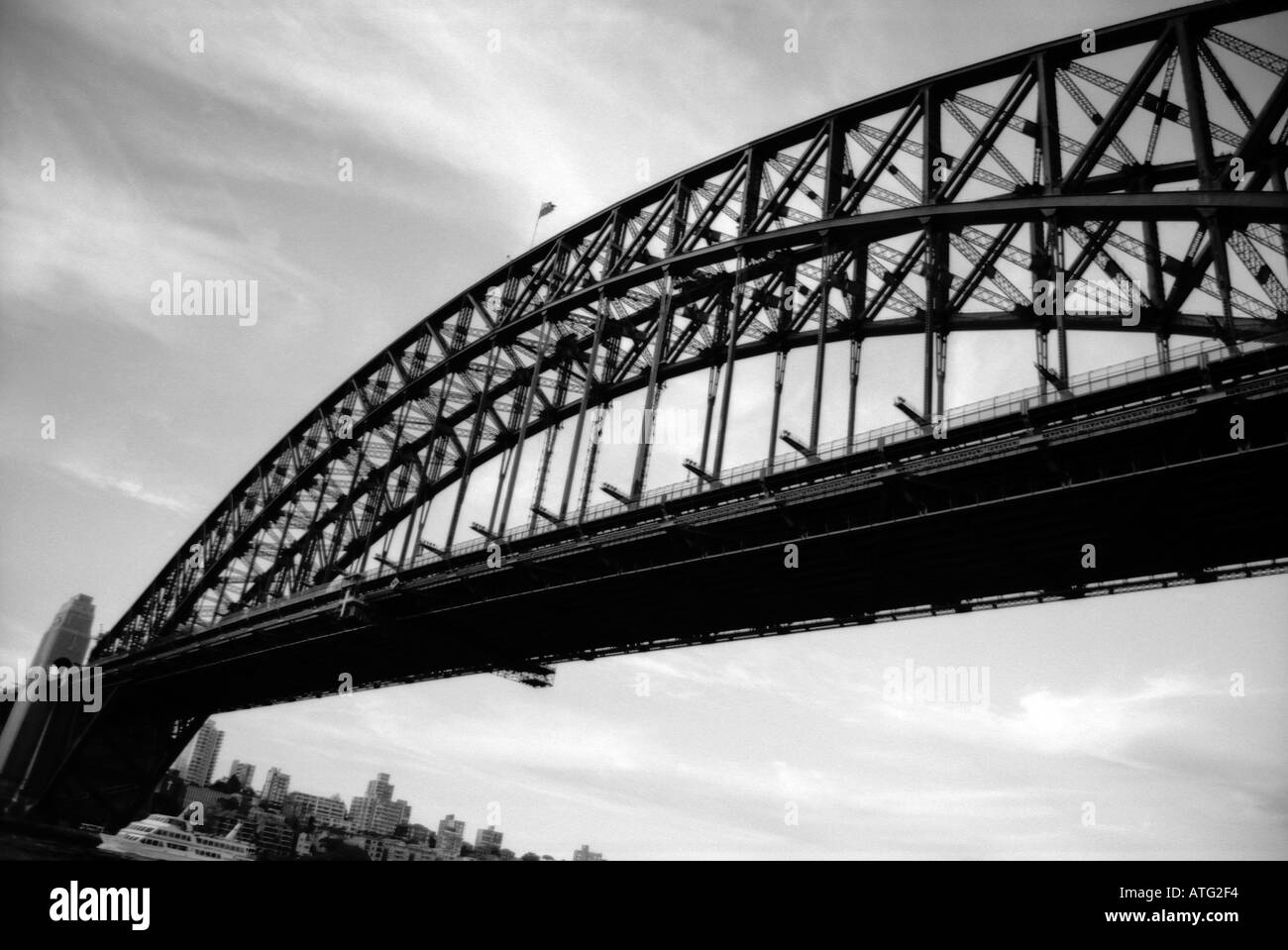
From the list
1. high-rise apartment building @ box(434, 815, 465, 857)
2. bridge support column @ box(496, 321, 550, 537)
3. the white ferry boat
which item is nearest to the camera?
bridge support column @ box(496, 321, 550, 537)

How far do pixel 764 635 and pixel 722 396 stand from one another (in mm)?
9012

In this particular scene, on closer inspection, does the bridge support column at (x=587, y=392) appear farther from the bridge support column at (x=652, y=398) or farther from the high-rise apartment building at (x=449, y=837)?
the high-rise apartment building at (x=449, y=837)

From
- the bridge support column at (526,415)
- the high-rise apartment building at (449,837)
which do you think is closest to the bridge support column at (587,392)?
the bridge support column at (526,415)

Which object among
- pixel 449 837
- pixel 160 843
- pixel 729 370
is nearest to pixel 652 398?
pixel 729 370

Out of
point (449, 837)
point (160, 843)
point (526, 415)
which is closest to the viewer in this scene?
point (526, 415)

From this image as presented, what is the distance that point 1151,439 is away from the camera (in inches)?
784

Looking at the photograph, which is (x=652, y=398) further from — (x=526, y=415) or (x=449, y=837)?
(x=449, y=837)

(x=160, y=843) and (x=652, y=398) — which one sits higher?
(x=652, y=398)

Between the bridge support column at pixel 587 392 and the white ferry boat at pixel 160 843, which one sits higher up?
the bridge support column at pixel 587 392

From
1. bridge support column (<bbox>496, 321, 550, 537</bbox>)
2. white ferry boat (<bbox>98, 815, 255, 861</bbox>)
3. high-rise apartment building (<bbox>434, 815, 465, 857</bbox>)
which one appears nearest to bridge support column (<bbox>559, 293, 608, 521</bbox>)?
bridge support column (<bbox>496, 321, 550, 537</bbox>)

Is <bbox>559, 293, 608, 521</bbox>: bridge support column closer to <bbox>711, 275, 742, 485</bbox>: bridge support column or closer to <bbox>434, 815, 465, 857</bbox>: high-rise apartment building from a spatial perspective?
<bbox>711, 275, 742, 485</bbox>: bridge support column

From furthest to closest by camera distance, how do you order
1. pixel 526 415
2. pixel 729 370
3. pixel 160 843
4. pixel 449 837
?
pixel 449 837 → pixel 160 843 → pixel 526 415 → pixel 729 370
